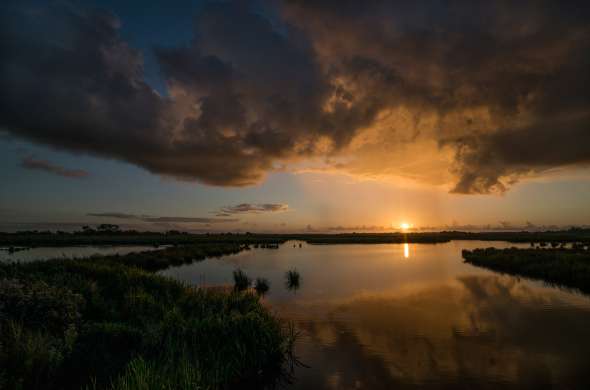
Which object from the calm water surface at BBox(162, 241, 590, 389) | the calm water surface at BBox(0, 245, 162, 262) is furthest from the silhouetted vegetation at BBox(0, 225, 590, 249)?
the calm water surface at BBox(162, 241, 590, 389)

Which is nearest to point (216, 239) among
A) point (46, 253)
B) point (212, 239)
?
point (212, 239)

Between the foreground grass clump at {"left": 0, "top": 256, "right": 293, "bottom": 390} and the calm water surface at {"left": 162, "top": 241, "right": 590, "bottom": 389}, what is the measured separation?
7.72ft

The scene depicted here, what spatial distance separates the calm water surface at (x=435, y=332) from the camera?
13.1m

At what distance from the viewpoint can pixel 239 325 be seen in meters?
13.8

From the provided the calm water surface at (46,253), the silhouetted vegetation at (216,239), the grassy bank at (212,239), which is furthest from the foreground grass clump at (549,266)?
the grassy bank at (212,239)

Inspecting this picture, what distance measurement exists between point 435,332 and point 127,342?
15.5 metres

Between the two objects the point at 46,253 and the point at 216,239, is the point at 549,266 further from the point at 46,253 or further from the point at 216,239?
the point at 216,239

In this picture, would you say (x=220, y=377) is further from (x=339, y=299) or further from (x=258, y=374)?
(x=339, y=299)

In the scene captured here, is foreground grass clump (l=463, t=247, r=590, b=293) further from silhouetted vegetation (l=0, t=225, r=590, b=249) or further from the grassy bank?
the grassy bank

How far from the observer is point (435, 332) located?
18.5 m

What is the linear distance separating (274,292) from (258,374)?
54.3ft

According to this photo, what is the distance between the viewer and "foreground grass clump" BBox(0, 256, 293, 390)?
1001 cm

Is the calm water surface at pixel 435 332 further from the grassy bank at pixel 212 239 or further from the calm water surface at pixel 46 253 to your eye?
the grassy bank at pixel 212 239

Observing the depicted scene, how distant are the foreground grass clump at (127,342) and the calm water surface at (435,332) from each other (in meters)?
2.35
